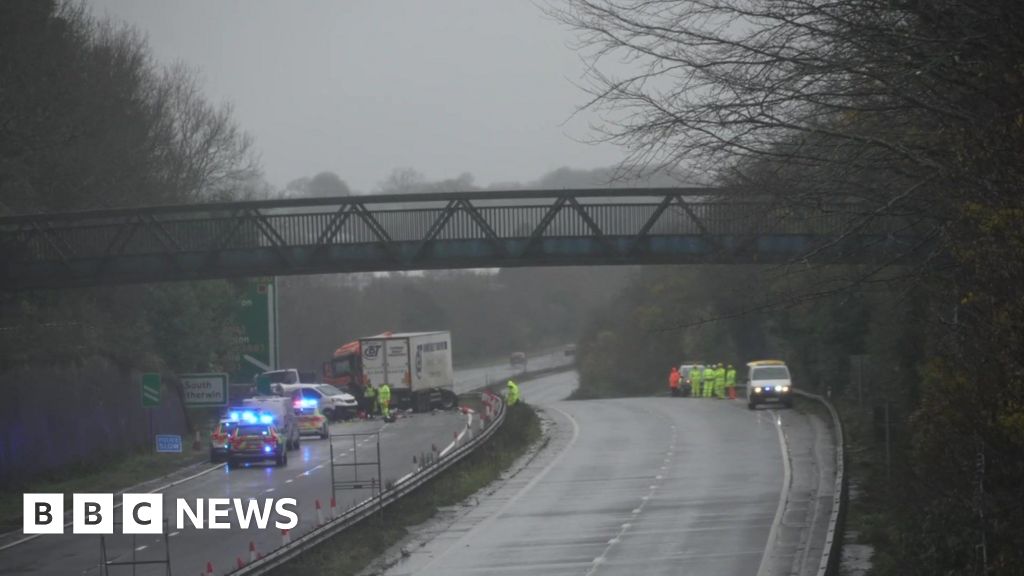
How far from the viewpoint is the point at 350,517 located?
27.6 meters

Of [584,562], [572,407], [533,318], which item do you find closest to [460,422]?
[572,407]

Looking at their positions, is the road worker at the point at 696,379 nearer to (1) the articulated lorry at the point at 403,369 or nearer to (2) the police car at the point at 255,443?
(1) the articulated lorry at the point at 403,369

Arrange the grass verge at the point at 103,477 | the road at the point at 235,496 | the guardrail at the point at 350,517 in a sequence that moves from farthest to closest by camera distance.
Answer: the grass verge at the point at 103,477, the road at the point at 235,496, the guardrail at the point at 350,517

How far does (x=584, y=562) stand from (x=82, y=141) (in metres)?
34.2

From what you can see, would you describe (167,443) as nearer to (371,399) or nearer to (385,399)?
(385,399)

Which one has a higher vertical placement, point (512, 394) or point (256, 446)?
point (512, 394)

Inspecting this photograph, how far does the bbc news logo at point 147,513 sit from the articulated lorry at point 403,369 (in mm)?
35025

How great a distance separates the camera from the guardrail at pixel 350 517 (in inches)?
850

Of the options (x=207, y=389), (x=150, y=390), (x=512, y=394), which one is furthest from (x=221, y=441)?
(x=512, y=394)

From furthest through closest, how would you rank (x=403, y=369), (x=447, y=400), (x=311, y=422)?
(x=447, y=400) < (x=403, y=369) < (x=311, y=422)

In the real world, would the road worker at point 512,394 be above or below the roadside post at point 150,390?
below

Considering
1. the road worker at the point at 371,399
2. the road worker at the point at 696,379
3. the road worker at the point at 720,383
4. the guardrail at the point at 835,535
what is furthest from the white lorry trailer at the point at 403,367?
the guardrail at the point at 835,535

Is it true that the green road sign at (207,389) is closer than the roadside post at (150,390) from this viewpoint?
No

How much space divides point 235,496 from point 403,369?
Result: 36229 mm
